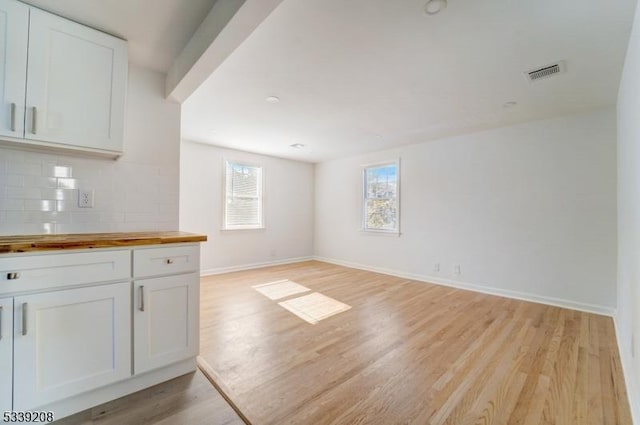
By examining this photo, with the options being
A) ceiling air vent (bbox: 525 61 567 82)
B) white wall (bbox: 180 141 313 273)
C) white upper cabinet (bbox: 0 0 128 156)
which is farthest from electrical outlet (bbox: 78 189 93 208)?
ceiling air vent (bbox: 525 61 567 82)

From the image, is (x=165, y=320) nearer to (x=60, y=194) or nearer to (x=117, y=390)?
(x=117, y=390)

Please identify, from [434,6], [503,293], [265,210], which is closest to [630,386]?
[503,293]

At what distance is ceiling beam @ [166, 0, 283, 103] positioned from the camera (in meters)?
1.39

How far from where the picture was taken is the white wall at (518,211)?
3127mm

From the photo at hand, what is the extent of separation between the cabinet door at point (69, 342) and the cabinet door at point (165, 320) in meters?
0.06

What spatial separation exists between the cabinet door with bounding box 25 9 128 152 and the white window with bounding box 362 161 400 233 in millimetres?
4266

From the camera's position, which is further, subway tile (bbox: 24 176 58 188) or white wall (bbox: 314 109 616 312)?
white wall (bbox: 314 109 616 312)

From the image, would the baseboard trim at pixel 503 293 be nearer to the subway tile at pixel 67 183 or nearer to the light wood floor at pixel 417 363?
the light wood floor at pixel 417 363

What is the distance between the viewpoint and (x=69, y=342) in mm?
1452

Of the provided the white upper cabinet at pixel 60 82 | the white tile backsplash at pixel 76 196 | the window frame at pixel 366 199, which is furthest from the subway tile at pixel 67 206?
the window frame at pixel 366 199

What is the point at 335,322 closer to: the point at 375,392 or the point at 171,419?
the point at 375,392

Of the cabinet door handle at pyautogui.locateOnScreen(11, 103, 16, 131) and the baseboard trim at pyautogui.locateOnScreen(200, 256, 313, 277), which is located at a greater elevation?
the cabinet door handle at pyautogui.locateOnScreen(11, 103, 16, 131)

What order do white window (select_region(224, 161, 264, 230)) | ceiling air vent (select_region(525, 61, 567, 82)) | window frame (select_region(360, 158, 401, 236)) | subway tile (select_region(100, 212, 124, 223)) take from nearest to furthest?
subway tile (select_region(100, 212, 124, 223)) → ceiling air vent (select_region(525, 61, 567, 82)) → window frame (select_region(360, 158, 401, 236)) → white window (select_region(224, 161, 264, 230))

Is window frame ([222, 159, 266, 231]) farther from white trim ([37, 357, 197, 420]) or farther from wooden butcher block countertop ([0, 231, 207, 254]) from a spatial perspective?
white trim ([37, 357, 197, 420])
